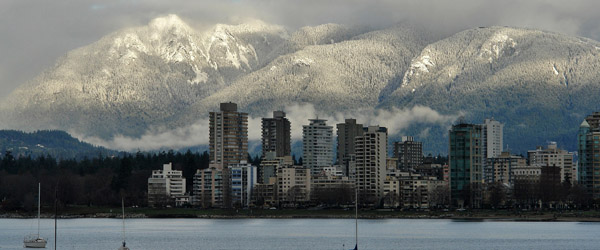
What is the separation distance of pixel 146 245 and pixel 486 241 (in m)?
49.4

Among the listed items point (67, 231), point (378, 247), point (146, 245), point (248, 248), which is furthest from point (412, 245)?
point (67, 231)

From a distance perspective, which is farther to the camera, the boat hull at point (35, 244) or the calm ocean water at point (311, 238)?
the calm ocean water at point (311, 238)

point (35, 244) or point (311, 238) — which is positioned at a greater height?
point (35, 244)

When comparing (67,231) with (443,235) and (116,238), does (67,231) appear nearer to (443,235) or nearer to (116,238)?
(116,238)

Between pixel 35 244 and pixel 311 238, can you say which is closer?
pixel 35 244

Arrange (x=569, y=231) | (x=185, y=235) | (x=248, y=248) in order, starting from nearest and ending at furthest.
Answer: (x=248, y=248) < (x=185, y=235) < (x=569, y=231)

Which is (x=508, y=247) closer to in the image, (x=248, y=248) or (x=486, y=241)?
(x=486, y=241)

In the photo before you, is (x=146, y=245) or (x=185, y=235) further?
(x=185, y=235)

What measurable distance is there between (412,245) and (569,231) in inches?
1809

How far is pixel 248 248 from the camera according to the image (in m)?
156

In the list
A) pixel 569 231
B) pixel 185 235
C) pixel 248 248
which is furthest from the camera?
pixel 569 231

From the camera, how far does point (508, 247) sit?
518ft

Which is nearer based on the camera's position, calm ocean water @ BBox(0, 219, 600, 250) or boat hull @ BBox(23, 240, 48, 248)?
boat hull @ BBox(23, 240, 48, 248)

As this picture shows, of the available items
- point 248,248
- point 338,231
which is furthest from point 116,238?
point 338,231
